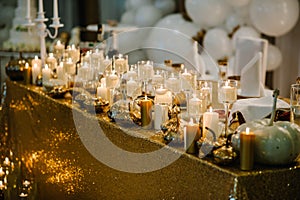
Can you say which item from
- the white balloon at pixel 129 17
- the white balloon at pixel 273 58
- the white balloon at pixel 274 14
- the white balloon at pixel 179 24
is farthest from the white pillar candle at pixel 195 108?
the white balloon at pixel 129 17

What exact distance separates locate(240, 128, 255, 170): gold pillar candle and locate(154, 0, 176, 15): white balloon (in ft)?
17.0

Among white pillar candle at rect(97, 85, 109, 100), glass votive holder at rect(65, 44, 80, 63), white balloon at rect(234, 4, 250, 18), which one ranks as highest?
white balloon at rect(234, 4, 250, 18)

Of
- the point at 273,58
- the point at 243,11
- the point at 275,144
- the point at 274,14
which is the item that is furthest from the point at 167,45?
the point at 275,144

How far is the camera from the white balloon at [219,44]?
5.94 meters

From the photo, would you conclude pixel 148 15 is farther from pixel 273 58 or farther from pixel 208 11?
pixel 273 58

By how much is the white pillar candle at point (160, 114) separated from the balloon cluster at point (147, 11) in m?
4.51

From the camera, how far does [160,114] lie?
7.93ft

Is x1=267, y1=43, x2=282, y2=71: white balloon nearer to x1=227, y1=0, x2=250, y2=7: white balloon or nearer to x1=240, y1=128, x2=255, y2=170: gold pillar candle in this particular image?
x1=227, y1=0, x2=250, y2=7: white balloon

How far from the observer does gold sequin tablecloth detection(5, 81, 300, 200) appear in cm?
193

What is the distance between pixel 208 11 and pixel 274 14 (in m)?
0.79

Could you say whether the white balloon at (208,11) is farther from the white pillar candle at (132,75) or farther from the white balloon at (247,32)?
the white pillar candle at (132,75)

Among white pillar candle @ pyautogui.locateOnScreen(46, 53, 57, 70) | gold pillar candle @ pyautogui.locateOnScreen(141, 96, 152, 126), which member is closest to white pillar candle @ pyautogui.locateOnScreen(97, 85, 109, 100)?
gold pillar candle @ pyautogui.locateOnScreen(141, 96, 152, 126)

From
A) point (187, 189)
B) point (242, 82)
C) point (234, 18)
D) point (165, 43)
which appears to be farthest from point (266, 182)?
point (165, 43)

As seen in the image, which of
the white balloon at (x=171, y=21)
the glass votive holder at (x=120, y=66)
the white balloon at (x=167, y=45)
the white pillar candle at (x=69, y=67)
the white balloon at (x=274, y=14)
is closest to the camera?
the glass votive holder at (x=120, y=66)
